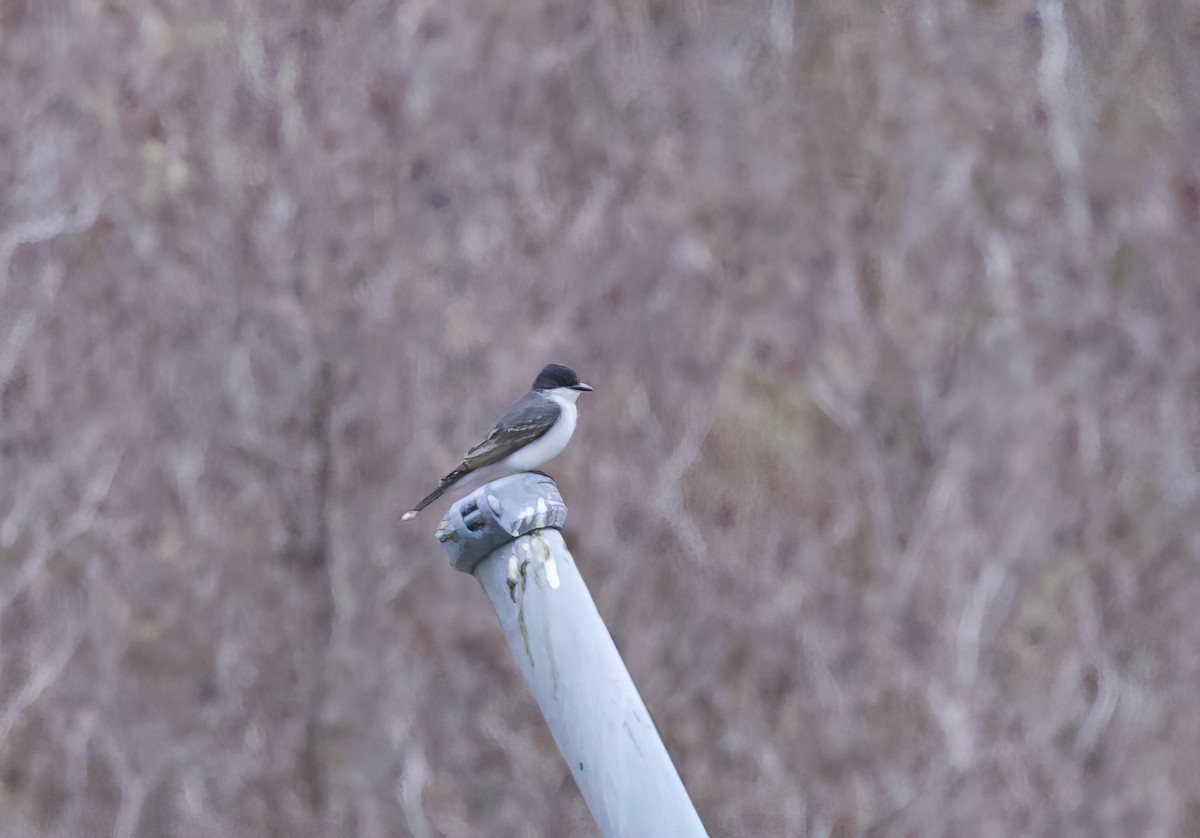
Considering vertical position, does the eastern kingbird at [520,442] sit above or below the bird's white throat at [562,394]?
below

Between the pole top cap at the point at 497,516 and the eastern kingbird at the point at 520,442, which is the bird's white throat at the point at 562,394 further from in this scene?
the pole top cap at the point at 497,516

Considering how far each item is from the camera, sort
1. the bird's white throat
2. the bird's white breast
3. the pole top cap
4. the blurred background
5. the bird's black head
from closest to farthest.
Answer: the pole top cap < the bird's white breast < the bird's white throat < the bird's black head < the blurred background

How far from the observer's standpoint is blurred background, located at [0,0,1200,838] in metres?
10.1

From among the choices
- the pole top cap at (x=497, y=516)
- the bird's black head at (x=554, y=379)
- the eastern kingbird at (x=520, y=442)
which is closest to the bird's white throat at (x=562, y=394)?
the bird's black head at (x=554, y=379)

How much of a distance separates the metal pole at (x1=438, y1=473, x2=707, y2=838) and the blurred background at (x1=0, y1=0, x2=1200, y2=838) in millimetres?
6953

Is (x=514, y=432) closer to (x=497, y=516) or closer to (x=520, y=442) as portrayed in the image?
(x=520, y=442)

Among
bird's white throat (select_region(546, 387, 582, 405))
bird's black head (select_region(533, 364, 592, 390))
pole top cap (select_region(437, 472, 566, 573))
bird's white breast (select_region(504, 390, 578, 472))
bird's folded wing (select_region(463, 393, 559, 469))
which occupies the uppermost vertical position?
bird's black head (select_region(533, 364, 592, 390))

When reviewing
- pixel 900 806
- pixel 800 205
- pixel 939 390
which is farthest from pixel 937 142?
pixel 900 806

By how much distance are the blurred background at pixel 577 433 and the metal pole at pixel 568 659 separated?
695 centimetres

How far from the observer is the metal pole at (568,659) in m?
2.31

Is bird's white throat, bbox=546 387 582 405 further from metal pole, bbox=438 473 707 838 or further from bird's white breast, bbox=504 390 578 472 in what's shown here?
metal pole, bbox=438 473 707 838

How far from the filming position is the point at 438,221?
36.4ft

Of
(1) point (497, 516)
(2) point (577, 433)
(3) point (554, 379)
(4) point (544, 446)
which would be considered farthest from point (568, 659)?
(2) point (577, 433)

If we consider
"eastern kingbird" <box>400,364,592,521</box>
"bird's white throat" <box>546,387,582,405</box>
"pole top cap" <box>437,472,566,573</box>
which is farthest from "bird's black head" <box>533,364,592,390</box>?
"pole top cap" <box>437,472,566,573</box>
